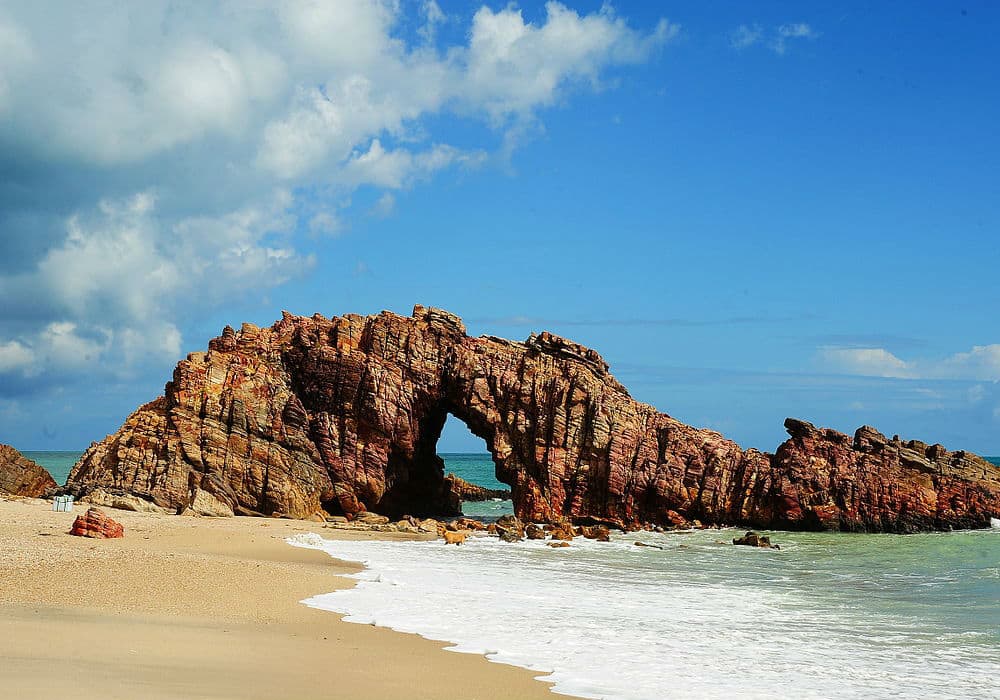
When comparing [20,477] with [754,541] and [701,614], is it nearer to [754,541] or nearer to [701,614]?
[754,541]

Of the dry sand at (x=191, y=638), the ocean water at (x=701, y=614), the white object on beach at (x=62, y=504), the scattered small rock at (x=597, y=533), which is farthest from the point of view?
the scattered small rock at (x=597, y=533)

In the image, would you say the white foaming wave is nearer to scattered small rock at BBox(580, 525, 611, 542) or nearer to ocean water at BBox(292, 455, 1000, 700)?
ocean water at BBox(292, 455, 1000, 700)

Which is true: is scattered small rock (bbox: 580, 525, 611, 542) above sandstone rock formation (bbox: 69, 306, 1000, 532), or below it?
below

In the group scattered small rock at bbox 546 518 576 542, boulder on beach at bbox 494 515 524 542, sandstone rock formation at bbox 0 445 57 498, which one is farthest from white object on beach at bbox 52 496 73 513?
scattered small rock at bbox 546 518 576 542

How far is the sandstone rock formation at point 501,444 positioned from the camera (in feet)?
116

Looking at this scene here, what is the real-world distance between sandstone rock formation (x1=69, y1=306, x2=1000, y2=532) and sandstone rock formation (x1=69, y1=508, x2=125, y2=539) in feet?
43.1

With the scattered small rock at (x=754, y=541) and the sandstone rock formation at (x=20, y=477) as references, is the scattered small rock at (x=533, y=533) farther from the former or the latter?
the sandstone rock formation at (x=20, y=477)

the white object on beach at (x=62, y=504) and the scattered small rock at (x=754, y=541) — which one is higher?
the white object on beach at (x=62, y=504)

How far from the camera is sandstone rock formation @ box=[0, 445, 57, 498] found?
3719 centimetres

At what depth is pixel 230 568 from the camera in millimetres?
17297

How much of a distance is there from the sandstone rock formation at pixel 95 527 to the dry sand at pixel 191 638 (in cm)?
124

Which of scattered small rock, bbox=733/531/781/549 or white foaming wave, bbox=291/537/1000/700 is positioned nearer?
white foaming wave, bbox=291/537/1000/700

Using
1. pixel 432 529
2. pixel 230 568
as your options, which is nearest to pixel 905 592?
pixel 230 568

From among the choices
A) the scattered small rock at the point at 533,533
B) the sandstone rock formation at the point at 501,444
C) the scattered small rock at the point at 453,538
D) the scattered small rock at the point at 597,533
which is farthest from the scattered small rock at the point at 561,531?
the scattered small rock at the point at 453,538
